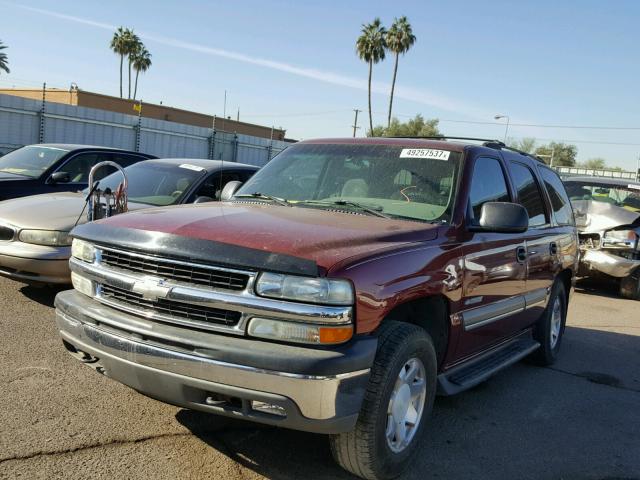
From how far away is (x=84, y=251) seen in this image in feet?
11.5

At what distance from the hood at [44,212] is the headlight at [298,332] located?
153 inches

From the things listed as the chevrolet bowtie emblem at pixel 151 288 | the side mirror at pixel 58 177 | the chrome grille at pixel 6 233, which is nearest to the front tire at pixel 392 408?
the chevrolet bowtie emblem at pixel 151 288

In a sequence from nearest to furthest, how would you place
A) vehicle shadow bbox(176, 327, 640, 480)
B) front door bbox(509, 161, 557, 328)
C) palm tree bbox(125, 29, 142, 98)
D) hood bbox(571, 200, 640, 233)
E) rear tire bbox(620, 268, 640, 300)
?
vehicle shadow bbox(176, 327, 640, 480) < front door bbox(509, 161, 557, 328) < hood bbox(571, 200, 640, 233) < rear tire bbox(620, 268, 640, 300) < palm tree bbox(125, 29, 142, 98)

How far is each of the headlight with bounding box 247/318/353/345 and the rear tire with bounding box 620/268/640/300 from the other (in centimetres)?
841

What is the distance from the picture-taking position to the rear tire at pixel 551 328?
5.64 metres

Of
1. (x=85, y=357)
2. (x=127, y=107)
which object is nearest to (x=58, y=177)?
(x=85, y=357)

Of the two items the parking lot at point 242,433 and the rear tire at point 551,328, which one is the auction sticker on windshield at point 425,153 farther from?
the rear tire at point 551,328

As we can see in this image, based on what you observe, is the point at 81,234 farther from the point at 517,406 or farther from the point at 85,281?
the point at 517,406

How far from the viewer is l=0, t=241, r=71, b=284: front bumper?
19.1 feet

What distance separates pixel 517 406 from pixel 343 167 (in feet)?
7.40

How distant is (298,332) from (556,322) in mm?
4096

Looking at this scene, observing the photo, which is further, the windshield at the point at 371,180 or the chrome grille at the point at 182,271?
the windshield at the point at 371,180

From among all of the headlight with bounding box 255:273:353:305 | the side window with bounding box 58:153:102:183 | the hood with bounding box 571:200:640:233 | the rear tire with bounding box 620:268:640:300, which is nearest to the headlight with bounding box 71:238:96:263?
the headlight with bounding box 255:273:353:305

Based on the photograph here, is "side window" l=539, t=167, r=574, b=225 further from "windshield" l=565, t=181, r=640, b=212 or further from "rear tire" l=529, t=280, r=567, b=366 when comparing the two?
"windshield" l=565, t=181, r=640, b=212
